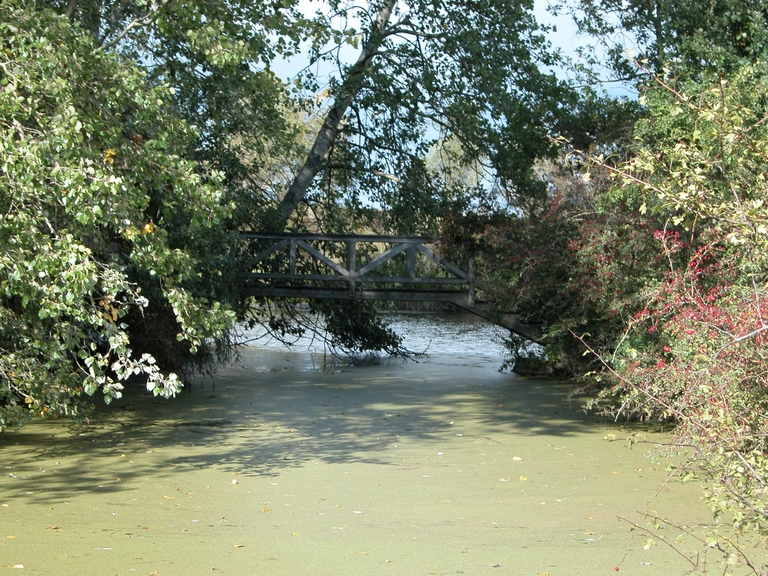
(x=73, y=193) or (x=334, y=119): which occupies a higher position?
(x=334, y=119)

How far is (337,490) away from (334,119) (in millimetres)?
9037

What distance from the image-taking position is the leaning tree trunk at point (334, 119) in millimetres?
14297

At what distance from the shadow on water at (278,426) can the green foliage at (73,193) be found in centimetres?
Result: 86

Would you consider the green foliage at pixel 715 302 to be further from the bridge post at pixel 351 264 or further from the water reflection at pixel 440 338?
the water reflection at pixel 440 338

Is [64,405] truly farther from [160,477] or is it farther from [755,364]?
[755,364]

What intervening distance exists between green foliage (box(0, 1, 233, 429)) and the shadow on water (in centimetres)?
86

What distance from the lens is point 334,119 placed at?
15.3 meters

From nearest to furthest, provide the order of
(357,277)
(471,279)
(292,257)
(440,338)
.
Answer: (471,279)
(292,257)
(357,277)
(440,338)

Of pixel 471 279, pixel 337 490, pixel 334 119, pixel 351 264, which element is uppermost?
pixel 334 119

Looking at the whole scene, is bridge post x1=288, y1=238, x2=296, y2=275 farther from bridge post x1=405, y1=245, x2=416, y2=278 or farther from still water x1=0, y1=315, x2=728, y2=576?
still water x1=0, y1=315, x2=728, y2=576

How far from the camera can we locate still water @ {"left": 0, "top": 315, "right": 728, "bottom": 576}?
18.5ft

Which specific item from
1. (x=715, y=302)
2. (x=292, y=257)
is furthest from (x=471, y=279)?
(x=715, y=302)

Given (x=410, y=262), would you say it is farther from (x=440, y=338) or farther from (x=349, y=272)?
(x=440, y=338)

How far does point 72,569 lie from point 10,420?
9.32ft
